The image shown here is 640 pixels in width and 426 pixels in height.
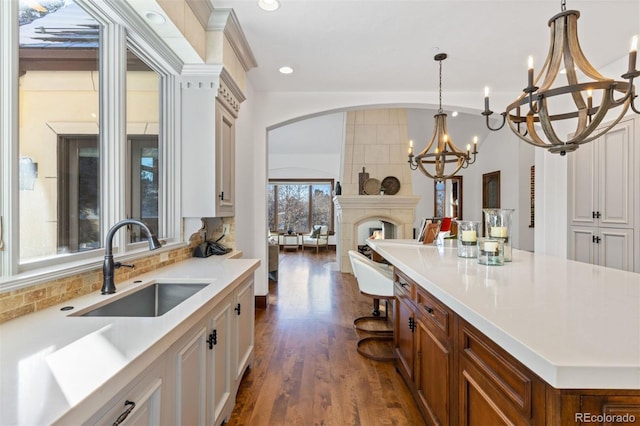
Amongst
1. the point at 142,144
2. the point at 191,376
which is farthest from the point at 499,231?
the point at 142,144

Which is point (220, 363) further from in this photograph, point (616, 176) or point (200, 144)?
point (616, 176)

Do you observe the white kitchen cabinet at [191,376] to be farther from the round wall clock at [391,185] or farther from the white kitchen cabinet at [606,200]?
the round wall clock at [391,185]

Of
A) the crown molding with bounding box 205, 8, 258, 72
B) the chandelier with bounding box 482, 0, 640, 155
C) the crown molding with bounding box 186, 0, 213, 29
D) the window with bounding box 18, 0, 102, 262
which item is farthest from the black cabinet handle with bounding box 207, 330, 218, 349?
the crown molding with bounding box 205, 8, 258, 72

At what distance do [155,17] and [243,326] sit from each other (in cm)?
200

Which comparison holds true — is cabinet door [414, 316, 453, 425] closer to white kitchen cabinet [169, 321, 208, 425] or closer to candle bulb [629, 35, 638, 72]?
white kitchen cabinet [169, 321, 208, 425]

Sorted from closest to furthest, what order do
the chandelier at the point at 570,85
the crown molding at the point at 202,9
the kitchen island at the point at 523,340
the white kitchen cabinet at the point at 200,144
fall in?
1. the kitchen island at the point at 523,340
2. the chandelier at the point at 570,85
3. the crown molding at the point at 202,9
4. the white kitchen cabinet at the point at 200,144

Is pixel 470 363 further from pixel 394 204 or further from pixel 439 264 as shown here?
pixel 394 204

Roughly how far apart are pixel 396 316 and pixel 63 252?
2.22 meters

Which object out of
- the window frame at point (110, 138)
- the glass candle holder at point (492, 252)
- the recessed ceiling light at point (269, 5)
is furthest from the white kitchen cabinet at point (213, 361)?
the recessed ceiling light at point (269, 5)

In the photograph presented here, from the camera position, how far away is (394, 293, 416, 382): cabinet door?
212 cm

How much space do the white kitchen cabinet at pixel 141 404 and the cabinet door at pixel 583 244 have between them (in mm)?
4446

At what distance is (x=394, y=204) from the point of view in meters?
6.93

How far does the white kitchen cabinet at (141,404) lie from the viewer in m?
0.79

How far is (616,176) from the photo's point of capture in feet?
11.1
